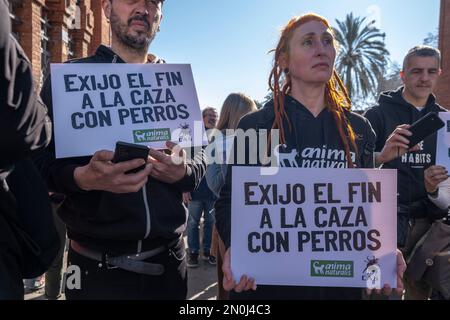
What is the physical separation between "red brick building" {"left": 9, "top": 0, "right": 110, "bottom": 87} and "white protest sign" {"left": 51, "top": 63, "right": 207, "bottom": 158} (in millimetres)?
6730

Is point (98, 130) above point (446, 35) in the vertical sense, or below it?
below

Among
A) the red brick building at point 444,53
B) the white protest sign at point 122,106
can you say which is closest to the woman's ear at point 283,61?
the white protest sign at point 122,106

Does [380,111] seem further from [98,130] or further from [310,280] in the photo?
[98,130]

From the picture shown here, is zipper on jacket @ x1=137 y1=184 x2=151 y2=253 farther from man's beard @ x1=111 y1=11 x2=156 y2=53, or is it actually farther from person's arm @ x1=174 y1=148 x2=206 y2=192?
man's beard @ x1=111 y1=11 x2=156 y2=53

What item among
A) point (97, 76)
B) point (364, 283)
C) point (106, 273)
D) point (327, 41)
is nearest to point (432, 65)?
point (327, 41)

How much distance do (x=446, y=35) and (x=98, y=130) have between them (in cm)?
2168

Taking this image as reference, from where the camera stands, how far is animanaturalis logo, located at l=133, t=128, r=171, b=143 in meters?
1.82

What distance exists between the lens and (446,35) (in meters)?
19.4

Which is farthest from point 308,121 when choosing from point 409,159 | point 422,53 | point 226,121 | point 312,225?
point 226,121

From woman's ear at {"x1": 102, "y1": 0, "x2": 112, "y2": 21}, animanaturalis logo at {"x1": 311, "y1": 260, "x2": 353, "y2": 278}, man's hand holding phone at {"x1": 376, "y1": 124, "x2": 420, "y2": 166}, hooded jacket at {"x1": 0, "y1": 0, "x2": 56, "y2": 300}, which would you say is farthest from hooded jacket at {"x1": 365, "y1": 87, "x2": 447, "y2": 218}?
hooded jacket at {"x1": 0, "y1": 0, "x2": 56, "y2": 300}

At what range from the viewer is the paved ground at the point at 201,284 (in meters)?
4.38

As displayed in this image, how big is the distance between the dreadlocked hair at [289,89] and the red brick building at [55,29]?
6.91 metres

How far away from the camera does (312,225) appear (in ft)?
5.71

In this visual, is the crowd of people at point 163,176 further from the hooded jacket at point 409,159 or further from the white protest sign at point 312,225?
the hooded jacket at point 409,159
